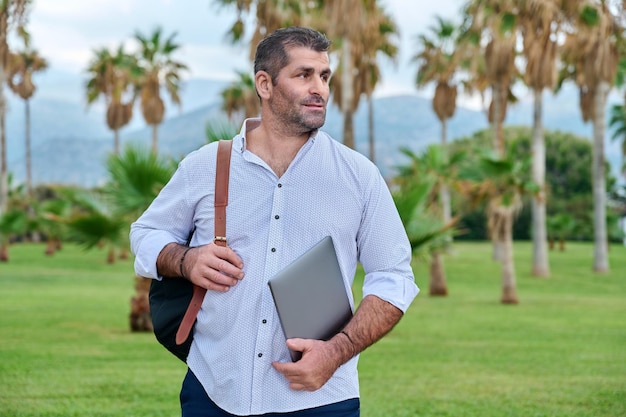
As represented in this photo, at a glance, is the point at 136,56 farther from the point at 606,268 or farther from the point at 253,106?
the point at 606,268

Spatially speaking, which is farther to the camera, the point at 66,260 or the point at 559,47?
the point at 66,260

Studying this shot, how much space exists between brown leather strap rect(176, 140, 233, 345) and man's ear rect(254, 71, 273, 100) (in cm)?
18

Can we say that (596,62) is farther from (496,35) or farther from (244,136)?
(244,136)

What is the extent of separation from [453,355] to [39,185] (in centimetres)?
6009

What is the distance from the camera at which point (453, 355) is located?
1592cm

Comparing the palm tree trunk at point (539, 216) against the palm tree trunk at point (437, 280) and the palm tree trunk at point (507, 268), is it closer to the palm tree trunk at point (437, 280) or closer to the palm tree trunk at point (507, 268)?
the palm tree trunk at point (437, 280)

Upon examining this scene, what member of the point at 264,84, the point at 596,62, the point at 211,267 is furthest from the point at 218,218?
the point at 596,62

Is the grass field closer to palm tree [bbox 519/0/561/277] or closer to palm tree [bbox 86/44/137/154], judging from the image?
palm tree [bbox 519/0/561/277]

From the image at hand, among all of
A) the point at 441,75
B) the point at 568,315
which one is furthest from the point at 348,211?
the point at 441,75

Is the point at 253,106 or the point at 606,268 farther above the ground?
the point at 253,106

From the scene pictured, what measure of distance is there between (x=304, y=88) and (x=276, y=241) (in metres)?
0.43

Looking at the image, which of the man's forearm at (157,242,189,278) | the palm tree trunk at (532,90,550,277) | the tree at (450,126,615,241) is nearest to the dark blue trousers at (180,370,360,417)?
the man's forearm at (157,242,189,278)

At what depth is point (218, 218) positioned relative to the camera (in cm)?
290

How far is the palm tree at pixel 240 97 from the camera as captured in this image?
5325 cm
